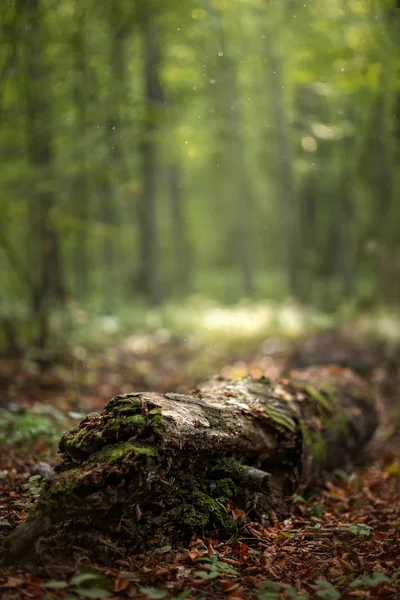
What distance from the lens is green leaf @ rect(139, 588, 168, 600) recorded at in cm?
282

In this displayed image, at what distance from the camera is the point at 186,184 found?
3272 centimetres

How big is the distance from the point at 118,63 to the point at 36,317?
33.3 feet

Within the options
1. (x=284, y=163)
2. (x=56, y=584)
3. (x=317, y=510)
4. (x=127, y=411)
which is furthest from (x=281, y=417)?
(x=284, y=163)

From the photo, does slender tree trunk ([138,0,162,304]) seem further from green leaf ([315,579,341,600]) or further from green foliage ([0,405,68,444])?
green leaf ([315,579,341,600])

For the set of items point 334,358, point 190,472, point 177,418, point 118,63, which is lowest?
point 190,472

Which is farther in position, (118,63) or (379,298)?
(118,63)

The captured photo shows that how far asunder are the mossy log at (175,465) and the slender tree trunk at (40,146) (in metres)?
5.01

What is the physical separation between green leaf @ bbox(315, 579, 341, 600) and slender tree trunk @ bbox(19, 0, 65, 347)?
6680mm

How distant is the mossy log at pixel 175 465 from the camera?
10.7 feet

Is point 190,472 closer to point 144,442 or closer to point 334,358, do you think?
point 144,442

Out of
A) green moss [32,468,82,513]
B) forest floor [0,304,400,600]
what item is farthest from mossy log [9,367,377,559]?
forest floor [0,304,400,600]

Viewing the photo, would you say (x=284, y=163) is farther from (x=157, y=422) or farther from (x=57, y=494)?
(x=57, y=494)

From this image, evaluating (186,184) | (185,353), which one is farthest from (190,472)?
(186,184)

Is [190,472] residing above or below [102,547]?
above
